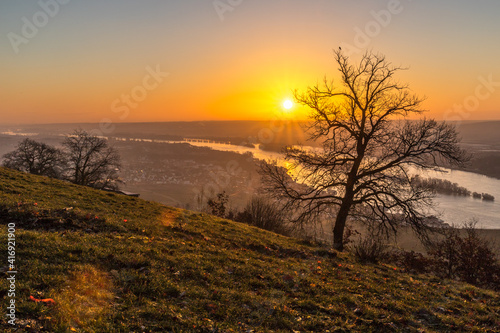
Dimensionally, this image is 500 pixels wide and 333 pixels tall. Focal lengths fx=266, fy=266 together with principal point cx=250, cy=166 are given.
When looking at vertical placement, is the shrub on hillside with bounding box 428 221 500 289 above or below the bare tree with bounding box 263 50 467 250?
below

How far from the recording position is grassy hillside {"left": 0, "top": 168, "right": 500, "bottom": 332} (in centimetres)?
621

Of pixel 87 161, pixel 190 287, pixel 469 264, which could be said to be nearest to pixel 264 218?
pixel 469 264

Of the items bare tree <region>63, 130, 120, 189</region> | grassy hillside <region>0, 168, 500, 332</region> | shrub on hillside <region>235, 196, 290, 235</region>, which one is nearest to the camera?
grassy hillside <region>0, 168, 500, 332</region>

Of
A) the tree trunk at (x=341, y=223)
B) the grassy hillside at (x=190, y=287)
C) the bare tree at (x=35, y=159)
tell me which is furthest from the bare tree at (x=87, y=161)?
the tree trunk at (x=341, y=223)

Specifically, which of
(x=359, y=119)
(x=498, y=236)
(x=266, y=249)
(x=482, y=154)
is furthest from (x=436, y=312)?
(x=482, y=154)

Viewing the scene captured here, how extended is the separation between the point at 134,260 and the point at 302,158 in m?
14.2

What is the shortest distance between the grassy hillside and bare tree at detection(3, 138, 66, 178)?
37384 millimetres

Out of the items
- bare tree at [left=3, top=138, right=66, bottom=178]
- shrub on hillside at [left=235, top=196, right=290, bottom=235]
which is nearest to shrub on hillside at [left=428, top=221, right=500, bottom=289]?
shrub on hillside at [left=235, top=196, right=290, bottom=235]

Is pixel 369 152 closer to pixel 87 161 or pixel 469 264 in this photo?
pixel 469 264

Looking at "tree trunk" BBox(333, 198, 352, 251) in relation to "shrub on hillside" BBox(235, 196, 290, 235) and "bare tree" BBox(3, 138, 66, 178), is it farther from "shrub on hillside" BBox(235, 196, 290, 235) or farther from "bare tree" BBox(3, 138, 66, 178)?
"bare tree" BBox(3, 138, 66, 178)

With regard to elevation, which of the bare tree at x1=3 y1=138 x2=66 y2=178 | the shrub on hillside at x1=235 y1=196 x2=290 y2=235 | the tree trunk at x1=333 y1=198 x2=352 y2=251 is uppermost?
the bare tree at x1=3 y1=138 x2=66 y2=178

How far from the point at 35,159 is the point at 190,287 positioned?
169ft

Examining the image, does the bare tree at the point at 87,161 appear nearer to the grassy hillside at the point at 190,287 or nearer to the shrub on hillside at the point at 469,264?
the grassy hillside at the point at 190,287

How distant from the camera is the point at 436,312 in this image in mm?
9289
